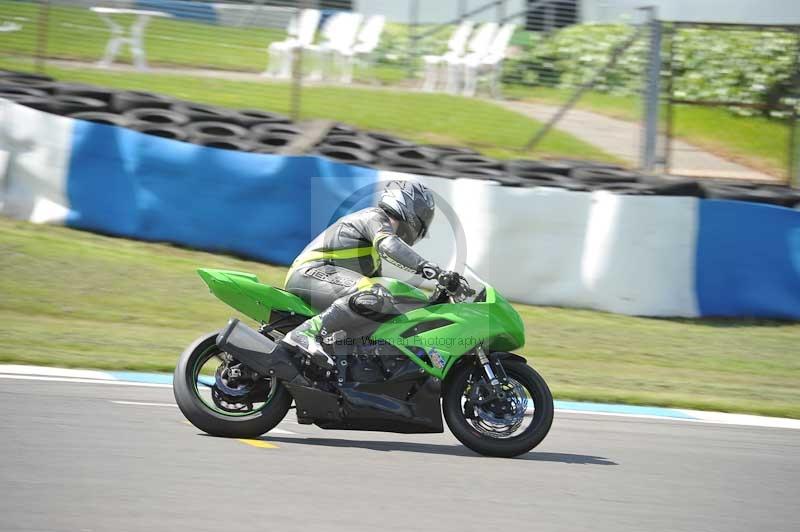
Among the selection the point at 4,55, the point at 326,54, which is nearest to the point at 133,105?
the point at 4,55

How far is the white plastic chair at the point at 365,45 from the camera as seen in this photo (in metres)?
18.2

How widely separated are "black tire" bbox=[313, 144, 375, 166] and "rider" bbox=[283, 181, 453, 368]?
19.5 ft

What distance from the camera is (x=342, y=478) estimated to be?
5543mm

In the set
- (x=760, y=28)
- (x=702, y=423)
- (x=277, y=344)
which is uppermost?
(x=760, y=28)

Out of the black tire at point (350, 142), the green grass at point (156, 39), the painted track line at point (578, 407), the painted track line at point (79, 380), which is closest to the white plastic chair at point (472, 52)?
the green grass at point (156, 39)

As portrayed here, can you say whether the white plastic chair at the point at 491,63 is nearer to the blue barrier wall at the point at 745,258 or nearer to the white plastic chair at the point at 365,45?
the white plastic chair at the point at 365,45

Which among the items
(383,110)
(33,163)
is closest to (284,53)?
(383,110)

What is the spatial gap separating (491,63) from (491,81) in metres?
0.50

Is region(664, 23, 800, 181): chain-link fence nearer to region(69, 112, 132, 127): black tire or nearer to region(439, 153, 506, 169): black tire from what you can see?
region(439, 153, 506, 169): black tire

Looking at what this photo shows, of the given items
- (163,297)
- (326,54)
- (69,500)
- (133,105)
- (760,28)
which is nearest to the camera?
(69,500)

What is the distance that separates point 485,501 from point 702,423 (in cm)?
329

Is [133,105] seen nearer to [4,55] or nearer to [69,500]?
[4,55]

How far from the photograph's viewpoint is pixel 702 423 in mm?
8039

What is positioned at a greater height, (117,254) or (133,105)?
(133,105)
